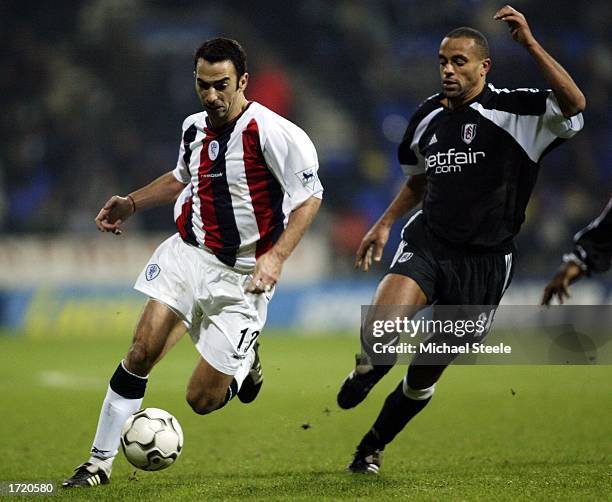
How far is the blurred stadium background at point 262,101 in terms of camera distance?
48.9ft

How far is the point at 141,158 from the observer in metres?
17.1

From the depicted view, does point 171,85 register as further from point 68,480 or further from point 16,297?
point 68,480

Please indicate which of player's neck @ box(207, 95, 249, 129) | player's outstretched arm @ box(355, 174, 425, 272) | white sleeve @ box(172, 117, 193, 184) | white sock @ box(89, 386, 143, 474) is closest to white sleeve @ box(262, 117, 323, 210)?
player's neck @ box(207, 95, 249, 129)

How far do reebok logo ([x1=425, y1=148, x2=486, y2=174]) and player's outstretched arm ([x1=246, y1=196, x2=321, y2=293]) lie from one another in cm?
74

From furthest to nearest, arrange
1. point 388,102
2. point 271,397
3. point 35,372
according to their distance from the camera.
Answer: point 388,102 < point 35,372 < point 271,397

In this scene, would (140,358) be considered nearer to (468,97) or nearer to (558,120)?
(468,97)

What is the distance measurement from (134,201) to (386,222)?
54.9 inches

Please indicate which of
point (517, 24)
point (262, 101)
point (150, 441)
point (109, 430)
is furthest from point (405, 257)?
point (262, 101)

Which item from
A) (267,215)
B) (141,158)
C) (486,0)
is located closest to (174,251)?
(267,215)

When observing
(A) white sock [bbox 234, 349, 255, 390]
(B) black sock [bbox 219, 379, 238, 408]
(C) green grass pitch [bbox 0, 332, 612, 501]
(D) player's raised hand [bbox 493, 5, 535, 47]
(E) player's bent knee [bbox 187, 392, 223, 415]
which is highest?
(D) player's raised hand [bbox 493, 5, 535, 47]

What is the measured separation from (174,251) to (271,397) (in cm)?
420

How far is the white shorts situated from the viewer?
197 inches

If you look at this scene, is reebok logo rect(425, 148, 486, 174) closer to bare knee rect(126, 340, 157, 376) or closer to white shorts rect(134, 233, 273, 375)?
white shorts rect(134, 233, 273, 375)

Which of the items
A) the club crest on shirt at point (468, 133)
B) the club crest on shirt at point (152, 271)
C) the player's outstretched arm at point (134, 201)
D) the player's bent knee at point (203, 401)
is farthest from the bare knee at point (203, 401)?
the club crest on shirt at point (468, 133)
